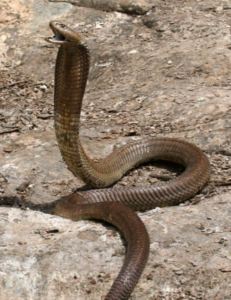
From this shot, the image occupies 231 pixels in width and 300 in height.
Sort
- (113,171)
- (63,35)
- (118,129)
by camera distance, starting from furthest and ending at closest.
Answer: (118,129) < (113,171) < (63,35)

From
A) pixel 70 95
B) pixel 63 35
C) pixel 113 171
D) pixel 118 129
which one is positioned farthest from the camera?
pixel 118 129

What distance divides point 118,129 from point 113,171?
85 centimetres

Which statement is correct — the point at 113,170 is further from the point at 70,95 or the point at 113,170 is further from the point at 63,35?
the point at 63,35

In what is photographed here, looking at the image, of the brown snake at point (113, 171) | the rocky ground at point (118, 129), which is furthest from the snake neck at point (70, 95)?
the rocky ground at point (118, 129)

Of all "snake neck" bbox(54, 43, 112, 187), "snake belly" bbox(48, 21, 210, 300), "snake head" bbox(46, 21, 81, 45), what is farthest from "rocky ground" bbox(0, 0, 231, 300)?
"snake head" bbox(46, 21, 81, 45)

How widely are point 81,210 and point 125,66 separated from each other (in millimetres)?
2826

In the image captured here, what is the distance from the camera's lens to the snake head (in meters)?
5.00

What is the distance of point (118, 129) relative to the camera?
7.20 metres

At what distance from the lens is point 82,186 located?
6277 millimetres

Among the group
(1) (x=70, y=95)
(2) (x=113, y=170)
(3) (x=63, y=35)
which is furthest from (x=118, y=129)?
(3) (x=63, y=35)

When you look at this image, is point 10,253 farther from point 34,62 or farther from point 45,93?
point 34,62

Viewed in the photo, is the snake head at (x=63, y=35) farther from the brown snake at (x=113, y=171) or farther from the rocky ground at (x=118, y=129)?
the rocky ground at (x=118, y=129)

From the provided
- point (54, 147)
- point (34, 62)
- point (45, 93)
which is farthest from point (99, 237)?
point (34, 62)

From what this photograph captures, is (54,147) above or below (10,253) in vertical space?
below
